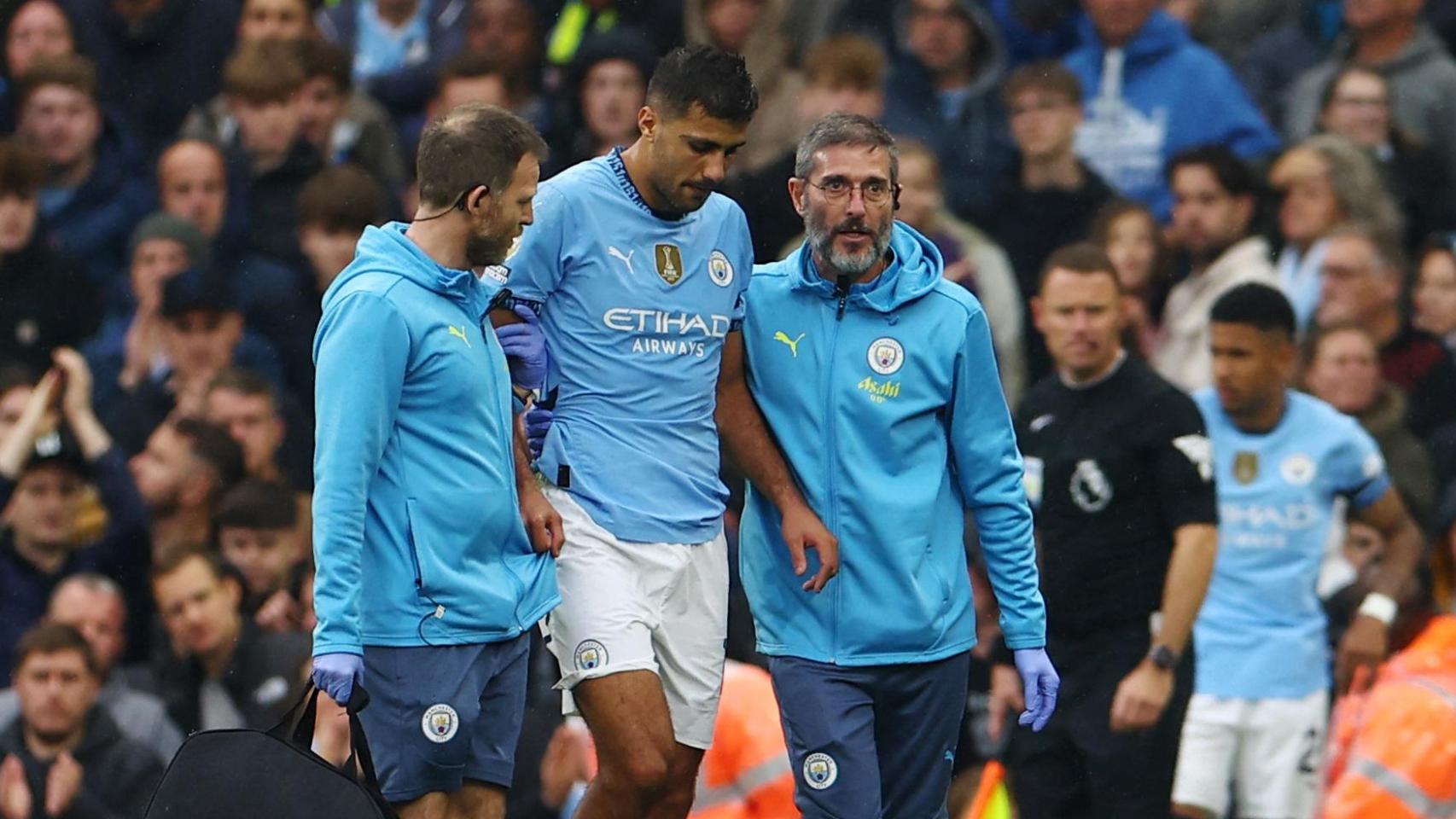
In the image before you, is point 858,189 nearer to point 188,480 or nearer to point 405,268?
point 405,268

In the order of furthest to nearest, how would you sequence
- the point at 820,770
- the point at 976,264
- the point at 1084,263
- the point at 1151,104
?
the point at 1151,104, the point at 976,264, the point at 1084,263, the point at 820,770

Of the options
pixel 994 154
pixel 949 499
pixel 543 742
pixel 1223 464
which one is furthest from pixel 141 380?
pixel 949 499

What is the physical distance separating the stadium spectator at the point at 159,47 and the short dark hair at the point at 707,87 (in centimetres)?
682

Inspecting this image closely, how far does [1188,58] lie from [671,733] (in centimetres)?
610

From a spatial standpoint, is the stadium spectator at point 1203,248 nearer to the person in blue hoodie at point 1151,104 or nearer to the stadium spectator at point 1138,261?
the stadium spectator at point 1138,261

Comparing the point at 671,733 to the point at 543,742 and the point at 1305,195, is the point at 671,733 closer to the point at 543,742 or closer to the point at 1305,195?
the point at 543,742

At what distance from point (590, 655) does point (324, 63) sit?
21.2ft

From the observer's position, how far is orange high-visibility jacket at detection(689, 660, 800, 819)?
7848 mm

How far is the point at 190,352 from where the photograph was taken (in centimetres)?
1127

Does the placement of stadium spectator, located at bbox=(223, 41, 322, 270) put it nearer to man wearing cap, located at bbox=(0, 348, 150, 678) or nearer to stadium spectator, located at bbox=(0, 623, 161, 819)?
man wearing cap, located at bbox=(0, 348, 150, 678)

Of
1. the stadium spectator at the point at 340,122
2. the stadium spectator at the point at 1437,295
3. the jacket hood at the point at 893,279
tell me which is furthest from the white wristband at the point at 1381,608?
the stadium spectator at the point at 340,122

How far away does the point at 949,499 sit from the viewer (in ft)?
22.0

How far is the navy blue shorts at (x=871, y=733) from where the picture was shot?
644 centimetres

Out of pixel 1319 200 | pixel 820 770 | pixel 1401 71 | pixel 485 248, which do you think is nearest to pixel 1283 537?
pixel 1319 200
